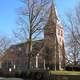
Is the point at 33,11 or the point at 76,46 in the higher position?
the point at 33,11

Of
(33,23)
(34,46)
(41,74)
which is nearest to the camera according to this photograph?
(41,74)

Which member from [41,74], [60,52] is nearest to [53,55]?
[60,52]

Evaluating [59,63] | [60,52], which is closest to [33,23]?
[60,52]

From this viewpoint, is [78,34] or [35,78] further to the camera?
[78,34]

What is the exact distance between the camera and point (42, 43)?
51.5 metres

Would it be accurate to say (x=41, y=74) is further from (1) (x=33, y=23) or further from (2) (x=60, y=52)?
(2) (x=60, y=52)

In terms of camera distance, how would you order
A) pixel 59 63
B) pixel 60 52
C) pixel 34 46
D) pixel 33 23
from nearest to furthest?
pixel 33 23 < pixel 34 46 < pixel 60 52 < pixel 59 63

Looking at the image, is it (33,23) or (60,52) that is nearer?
(33,23)

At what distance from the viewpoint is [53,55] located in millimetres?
73312

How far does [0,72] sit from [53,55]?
21.7m

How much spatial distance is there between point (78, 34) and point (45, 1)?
30.5 ft

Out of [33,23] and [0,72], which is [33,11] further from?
[0,72]

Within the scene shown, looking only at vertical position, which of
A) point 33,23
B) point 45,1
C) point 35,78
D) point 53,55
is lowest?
point 35,78

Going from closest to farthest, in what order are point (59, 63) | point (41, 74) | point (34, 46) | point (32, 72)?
point (41, 74) → point (32, 72) → point (34, 46) → point (59, 63)
